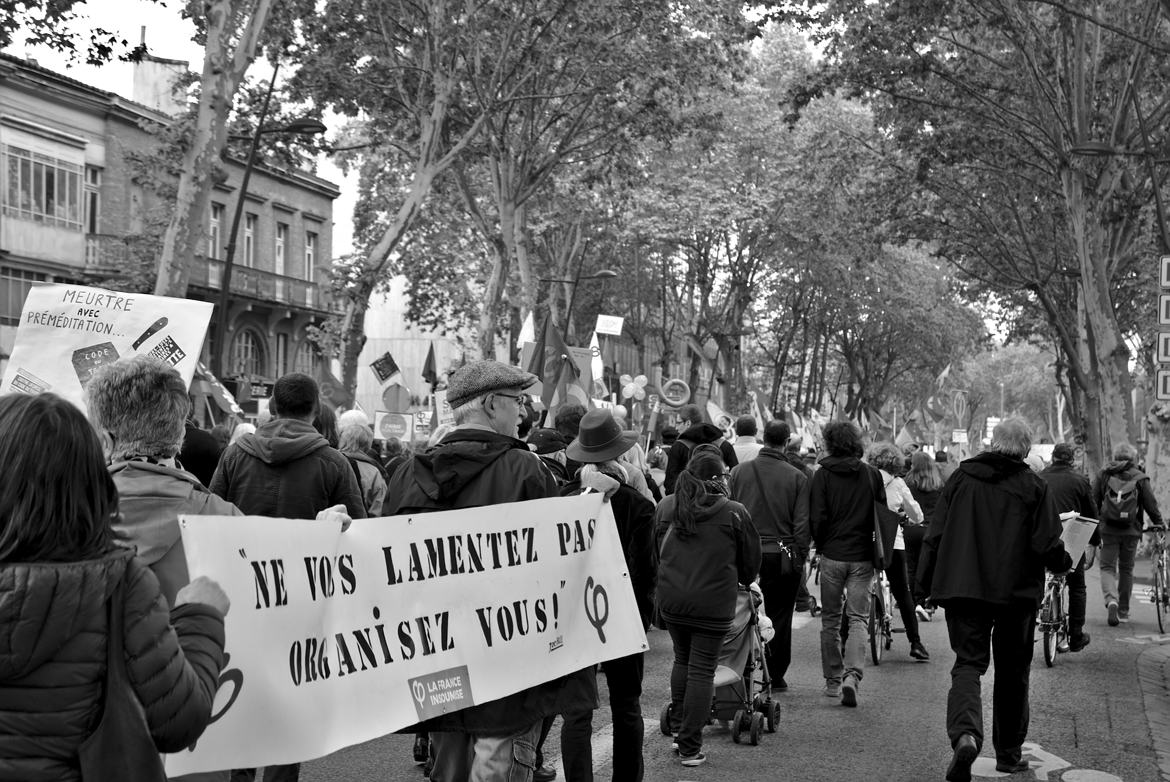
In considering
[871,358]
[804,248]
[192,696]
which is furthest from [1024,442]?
[871,358]

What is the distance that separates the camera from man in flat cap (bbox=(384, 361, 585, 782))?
4629 millimetres

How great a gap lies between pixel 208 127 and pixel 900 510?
7714 millimetres

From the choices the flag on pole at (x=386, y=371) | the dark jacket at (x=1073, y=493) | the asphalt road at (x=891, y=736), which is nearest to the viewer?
the asphalt road at (x=891, y=736)

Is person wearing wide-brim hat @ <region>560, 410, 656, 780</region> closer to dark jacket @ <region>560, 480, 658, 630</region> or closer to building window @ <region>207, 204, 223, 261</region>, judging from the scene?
dark jacket @ <region>560, 480, 658, 630</region>

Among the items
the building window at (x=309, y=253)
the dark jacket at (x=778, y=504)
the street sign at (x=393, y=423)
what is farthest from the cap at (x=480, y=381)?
the building window at (x=309, y=253)

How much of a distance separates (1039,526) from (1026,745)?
62.0 inches

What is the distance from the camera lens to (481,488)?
4734 millimetres

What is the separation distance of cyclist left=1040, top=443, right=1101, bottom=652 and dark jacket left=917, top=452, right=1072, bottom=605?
4.33m

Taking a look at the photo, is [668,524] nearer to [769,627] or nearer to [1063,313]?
[769,627]

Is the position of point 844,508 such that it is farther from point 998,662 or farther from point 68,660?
point 68,660

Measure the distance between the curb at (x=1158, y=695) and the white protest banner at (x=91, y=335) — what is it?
5.25m

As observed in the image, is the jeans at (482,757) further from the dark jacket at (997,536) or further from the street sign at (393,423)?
the street sign at (393,423)

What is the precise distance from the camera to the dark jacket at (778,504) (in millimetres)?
9359

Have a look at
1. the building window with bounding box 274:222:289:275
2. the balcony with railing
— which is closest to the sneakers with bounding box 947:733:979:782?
the balcony with railing
